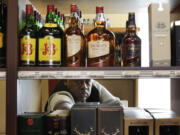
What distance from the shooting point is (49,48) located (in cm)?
124

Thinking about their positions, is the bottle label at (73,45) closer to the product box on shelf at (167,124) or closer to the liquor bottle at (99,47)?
the liquor bottle at (99,47)

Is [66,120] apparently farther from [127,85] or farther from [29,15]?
[127,85]

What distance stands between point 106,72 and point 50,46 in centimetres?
30

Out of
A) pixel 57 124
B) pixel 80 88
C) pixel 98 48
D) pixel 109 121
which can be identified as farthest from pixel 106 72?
pixel 80 88

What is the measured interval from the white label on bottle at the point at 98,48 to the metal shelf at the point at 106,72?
0.29 feet

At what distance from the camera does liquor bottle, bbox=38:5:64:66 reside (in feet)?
4.09

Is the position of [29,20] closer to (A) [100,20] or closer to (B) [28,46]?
(B) [28,46]

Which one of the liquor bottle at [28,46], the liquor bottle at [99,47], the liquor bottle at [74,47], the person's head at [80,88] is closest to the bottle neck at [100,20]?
the liquor bottle at [99,47]

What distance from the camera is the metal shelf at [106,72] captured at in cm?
120

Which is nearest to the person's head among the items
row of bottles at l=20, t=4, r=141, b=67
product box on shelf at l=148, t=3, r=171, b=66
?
row of bottles at l=20, t=4, r=141, b=67

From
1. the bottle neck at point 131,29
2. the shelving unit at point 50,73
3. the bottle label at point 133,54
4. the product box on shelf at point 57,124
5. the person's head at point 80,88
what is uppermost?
the bottle neck at point 131,29

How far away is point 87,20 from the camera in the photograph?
94.4 inches

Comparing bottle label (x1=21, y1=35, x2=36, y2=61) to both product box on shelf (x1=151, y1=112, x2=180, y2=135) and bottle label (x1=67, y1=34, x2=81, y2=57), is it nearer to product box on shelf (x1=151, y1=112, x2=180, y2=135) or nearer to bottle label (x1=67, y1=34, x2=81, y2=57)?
bottle label (x1=67, y1=34, x2=81, y2=57)

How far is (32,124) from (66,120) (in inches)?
6.7
